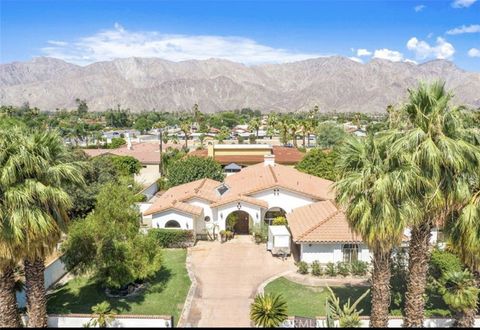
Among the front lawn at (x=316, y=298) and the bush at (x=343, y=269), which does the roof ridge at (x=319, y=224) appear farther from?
the front lawn at (x=316, y=298)

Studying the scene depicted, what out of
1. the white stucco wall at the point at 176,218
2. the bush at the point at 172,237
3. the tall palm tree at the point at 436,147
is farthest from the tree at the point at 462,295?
the white stucco wall at the point at 176,218

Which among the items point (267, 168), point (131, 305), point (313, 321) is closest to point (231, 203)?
point (267, 168)

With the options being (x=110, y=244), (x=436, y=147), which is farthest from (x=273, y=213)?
(x=436, y=147)

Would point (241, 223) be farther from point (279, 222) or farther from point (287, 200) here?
point (287, 200)

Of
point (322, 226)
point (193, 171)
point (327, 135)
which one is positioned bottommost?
point (322, 226)

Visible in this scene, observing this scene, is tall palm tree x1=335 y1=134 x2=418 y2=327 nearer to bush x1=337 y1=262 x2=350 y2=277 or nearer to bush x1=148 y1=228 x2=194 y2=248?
bush x1=337 y1=262 x2=350 y2=277
